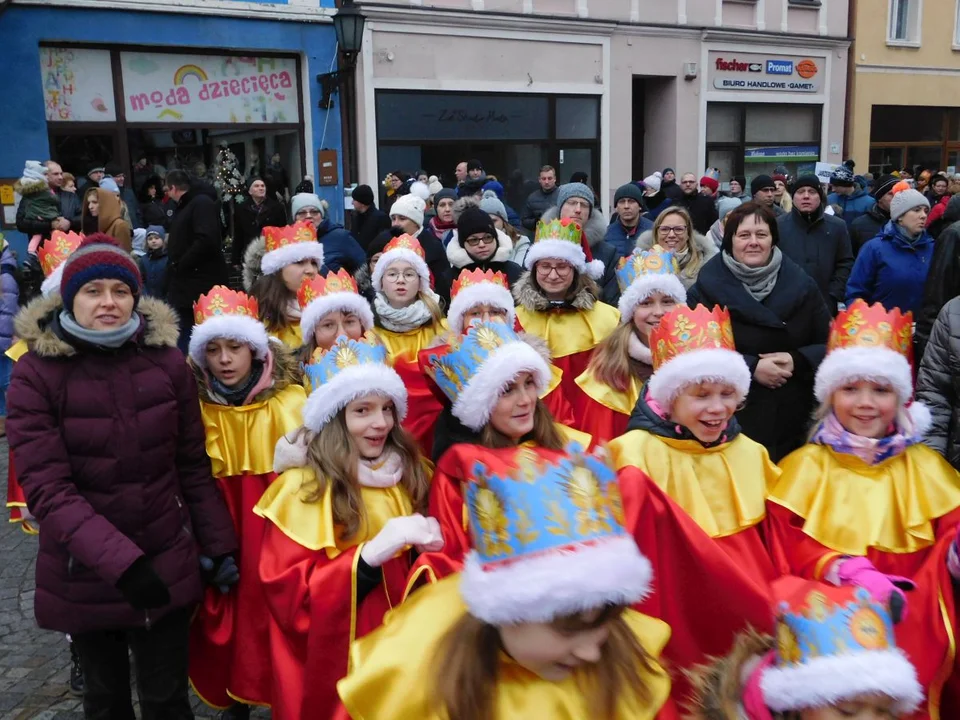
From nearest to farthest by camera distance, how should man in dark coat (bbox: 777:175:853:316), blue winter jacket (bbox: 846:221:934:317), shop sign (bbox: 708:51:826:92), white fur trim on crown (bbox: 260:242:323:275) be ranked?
white fur trim on crown (bbox: 260:242:323:275) < blue winter jacket (bbox: 846:221:934:317) < man in dark coat (bbox: 777:175:853:316) < shop sign (bbox: 708:51:826:92)

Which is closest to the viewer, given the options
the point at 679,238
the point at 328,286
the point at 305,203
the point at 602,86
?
the point at 328,286

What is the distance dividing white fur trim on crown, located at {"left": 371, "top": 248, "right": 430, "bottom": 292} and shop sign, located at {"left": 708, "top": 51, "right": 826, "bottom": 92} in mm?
15510

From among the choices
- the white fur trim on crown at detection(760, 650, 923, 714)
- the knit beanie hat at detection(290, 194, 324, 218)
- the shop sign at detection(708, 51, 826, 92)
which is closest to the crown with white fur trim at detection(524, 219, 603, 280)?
the knit beanie hat at detection(290, 194, 324, 218)

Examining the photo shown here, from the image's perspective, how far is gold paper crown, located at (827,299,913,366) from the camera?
10.9 feet

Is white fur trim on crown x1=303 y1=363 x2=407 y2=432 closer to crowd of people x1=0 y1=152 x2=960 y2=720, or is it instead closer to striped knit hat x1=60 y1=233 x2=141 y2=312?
crowd of people x1=0 y1=152 x2=960 y2=720

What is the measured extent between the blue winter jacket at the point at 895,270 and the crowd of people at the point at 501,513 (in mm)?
2734

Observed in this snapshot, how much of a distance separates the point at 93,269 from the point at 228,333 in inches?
37.7

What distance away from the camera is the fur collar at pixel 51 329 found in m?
2.93

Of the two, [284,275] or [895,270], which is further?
[895,270]

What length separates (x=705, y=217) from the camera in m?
10.1

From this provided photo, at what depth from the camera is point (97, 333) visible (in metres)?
2.94

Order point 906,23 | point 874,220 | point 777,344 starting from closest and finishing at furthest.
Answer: point 777,344
point 874,220
point 906,23

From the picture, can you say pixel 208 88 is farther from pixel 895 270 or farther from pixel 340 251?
pixel 895 270

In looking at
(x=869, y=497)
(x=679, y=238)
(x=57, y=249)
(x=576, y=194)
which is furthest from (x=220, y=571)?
(x=576, y=194)
